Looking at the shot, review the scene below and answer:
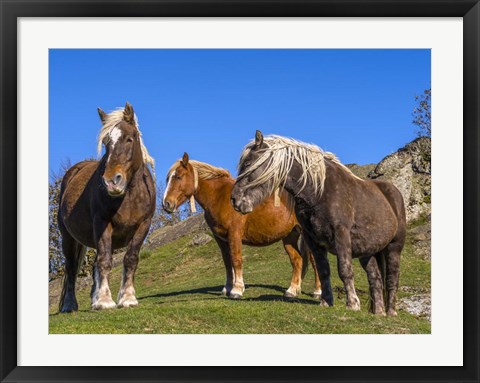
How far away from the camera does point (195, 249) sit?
29031 millimetres

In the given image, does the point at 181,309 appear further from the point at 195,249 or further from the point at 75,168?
the point at 195,249

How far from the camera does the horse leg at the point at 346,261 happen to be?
12.0m

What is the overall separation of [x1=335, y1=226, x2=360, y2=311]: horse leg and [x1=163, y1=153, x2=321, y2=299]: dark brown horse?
3.58 meters

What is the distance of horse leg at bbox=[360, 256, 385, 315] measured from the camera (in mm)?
13391

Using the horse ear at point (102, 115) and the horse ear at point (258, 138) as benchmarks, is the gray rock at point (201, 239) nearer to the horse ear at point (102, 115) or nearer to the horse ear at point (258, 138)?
the horse ear at point (102, 115)

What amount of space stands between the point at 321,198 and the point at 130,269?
3.71 meters

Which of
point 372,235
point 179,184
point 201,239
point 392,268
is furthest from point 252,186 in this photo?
point 201,239

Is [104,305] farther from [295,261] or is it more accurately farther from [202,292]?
[295,261]

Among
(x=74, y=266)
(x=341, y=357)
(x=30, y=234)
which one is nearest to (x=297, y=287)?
(x=74, y=266)

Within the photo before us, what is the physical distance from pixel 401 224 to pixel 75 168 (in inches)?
287

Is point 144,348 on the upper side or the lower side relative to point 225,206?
lower

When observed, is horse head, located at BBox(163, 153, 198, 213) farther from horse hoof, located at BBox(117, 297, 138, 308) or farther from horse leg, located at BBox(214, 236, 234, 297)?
horse hoof, located at BBox(117, 297, 138, 308)

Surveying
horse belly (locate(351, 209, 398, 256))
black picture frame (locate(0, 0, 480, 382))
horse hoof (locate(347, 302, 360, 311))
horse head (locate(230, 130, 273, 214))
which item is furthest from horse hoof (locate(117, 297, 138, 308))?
horse belly (locate(351, 209, 398, 256))

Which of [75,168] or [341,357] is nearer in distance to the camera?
[341,357]
